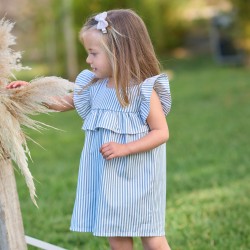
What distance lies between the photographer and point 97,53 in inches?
109

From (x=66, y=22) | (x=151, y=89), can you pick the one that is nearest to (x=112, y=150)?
(x=151, y=89)

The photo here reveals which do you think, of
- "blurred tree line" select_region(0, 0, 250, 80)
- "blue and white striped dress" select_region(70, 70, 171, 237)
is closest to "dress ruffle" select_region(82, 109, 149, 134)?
"blue and white striped dress" select_region(70, 70, 171, 237)

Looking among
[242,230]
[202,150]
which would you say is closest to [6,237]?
[242,230]

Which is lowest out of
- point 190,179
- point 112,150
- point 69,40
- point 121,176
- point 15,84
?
point 69,40

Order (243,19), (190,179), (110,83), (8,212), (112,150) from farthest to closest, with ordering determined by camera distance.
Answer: (243,19) < (190,179) < (110,83) < (112,150) < (8,212)

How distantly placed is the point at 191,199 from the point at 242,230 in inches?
34.3

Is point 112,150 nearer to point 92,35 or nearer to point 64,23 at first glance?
point 92,35

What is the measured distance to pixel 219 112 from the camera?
910 centimetres

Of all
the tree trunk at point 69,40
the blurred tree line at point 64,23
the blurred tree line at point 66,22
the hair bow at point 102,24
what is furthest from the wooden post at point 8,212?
the tree trunk at point 69,40

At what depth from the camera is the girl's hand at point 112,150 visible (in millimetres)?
2648

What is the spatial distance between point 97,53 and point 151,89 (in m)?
0.26

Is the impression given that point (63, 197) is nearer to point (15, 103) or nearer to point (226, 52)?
point (15, 103)

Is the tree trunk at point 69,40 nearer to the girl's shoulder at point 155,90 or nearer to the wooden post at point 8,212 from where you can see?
the girl's shoulder at point 155,90

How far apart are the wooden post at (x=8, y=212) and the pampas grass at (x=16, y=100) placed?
0.05 metres
